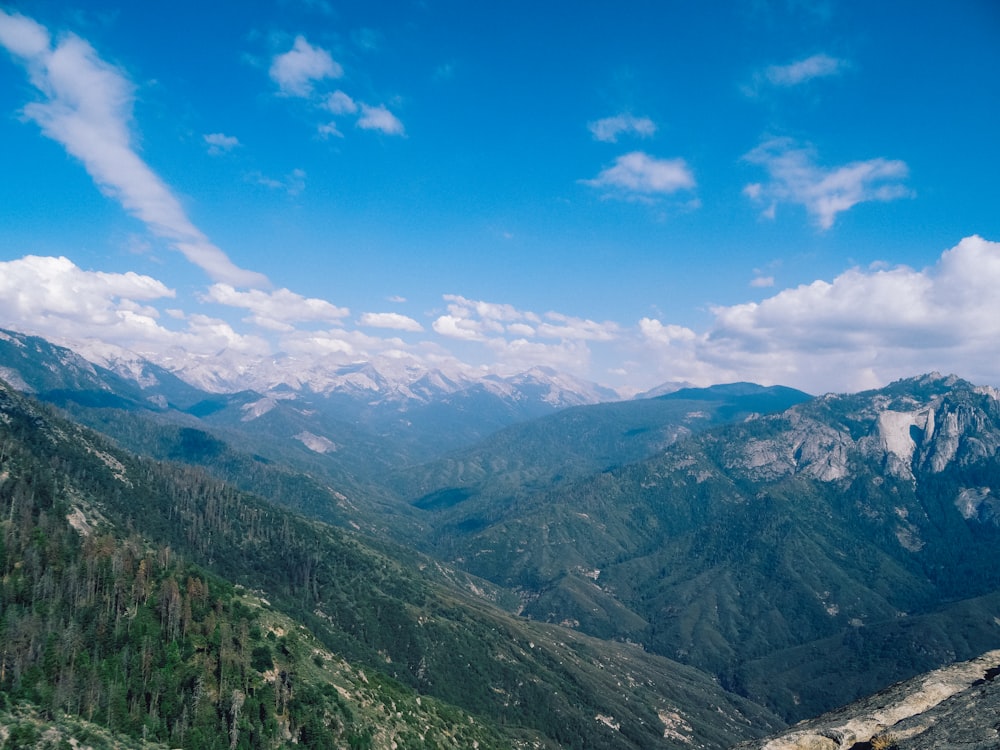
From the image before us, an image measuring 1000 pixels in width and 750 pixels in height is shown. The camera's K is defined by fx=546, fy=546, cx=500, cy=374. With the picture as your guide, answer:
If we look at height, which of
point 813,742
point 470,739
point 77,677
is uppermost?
point 813,742

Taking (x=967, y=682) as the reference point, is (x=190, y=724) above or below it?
below

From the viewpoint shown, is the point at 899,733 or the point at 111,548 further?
the point at 111,548

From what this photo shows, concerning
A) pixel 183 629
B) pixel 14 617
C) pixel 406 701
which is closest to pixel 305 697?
pixel 183 629

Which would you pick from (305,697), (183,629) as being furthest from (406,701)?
(183,629)

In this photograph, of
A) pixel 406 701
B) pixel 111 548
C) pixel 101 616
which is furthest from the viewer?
pixel 406 701

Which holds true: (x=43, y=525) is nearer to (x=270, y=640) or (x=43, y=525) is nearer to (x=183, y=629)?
(x=183, y=629)

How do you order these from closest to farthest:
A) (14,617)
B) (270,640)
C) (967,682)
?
(967,682), (14,617), (270,640)

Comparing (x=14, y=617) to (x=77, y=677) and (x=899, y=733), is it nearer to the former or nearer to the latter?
(x=77, y=677)
